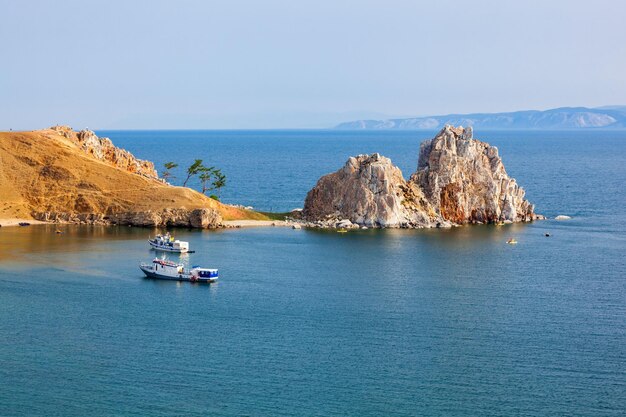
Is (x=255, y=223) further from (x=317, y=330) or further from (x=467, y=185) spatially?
(x=317, y=330)

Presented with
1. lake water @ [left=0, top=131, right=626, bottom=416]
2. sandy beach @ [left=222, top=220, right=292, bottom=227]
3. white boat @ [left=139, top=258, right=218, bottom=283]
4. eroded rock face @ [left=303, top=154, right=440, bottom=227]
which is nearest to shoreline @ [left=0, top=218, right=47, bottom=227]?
lake water @ [left=0, top=131, right=626, bottom=416]

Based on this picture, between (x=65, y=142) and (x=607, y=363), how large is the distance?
120 metres

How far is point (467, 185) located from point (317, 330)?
80.5 m

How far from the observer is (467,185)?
160m

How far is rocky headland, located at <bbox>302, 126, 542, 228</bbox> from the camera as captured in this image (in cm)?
15300

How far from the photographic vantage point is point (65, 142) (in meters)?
170

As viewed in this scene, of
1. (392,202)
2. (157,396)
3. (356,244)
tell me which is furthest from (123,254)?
(157,396)

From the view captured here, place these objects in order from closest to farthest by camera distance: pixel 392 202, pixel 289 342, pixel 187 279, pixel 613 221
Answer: pixel 289 342 → pixel 187 279 → pixel 392 202 → pixel 613 221

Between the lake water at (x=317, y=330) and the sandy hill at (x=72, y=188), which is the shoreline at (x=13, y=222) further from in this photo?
the lake water at (x=317, y=330)

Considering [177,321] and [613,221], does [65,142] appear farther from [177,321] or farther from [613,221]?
[613,221]


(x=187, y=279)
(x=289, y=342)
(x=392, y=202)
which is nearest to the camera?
(x=289, y=342)

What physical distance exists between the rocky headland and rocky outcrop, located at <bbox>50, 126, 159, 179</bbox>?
3772cm

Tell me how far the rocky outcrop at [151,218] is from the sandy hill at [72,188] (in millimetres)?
286

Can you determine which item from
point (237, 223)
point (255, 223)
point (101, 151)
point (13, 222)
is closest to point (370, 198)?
point (255, 223)
